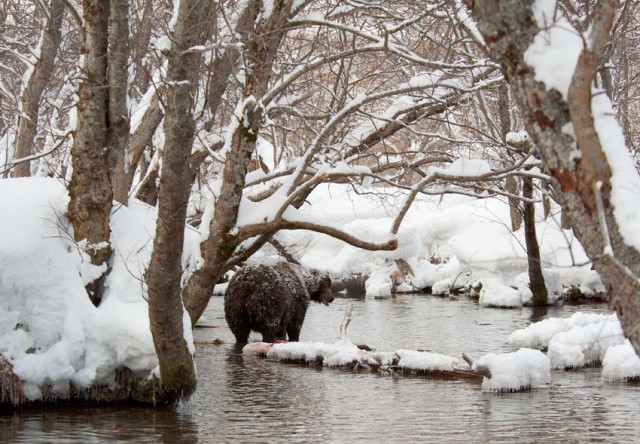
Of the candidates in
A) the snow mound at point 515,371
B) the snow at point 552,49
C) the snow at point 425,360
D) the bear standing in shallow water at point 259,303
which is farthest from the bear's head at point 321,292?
the snow at point 552,49

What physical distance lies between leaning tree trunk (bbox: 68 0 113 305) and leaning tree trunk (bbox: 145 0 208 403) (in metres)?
1.43

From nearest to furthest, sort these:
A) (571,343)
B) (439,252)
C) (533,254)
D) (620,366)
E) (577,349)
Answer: (620,366) → (577,349) → (571,343) → (533,254) → (439,252)

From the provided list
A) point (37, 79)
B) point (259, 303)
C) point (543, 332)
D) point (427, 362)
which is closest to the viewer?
point (427, 362)

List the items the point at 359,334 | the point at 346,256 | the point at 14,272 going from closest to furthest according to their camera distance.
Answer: the point at 14,272 → the point at 359,334 → the point at 346,256

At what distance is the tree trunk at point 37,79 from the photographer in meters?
12.8

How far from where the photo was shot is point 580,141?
315 centimetres

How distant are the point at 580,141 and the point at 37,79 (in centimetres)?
1178

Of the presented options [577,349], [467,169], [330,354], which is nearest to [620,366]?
[577,349]

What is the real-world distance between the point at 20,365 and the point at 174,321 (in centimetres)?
168

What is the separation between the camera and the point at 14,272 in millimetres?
8328

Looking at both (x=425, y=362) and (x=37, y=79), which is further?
(x=37, y=79)

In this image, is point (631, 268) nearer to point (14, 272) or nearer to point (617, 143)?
point (617, 143)

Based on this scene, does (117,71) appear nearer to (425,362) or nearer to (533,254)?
(425,362)

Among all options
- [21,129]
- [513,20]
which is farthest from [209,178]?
[513,20]
